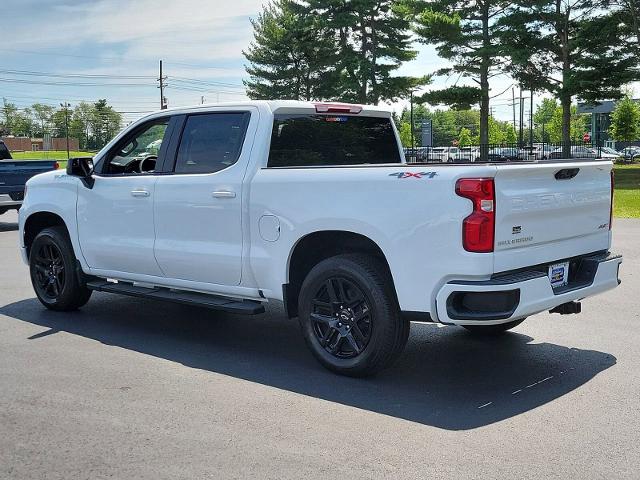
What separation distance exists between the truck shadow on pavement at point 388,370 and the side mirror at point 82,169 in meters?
1.37

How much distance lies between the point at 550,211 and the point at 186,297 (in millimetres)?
3018

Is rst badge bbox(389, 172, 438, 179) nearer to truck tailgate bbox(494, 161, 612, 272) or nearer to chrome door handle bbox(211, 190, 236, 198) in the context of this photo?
truck tailgate bbox(494, 161, 612, 272)

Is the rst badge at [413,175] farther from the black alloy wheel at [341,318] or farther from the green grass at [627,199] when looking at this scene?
the green grass at [627,199]

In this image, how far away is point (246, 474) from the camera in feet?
12.3

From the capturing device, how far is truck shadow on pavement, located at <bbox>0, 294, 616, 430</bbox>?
16.0 feet

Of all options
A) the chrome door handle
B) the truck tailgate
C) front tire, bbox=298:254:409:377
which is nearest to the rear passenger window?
the chrome door handle

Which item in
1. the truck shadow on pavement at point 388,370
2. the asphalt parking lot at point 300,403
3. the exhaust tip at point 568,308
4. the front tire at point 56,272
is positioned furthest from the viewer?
the front tire at point 56,272

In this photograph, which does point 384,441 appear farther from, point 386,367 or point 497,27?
point 497,27

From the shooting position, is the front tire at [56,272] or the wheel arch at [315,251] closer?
the wheel arch at [315,251]

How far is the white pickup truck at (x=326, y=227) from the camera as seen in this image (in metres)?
4.77

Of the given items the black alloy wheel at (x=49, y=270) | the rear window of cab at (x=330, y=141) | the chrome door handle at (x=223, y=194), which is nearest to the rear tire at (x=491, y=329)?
the rear window of cab at (x=330, y=141)

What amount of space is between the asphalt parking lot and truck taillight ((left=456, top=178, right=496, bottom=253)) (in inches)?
40.8

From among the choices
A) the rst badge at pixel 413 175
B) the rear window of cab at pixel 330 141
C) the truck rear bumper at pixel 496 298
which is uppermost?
the rear window of cab at pixel 330 141

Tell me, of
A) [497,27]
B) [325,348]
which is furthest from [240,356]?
[497,27]
